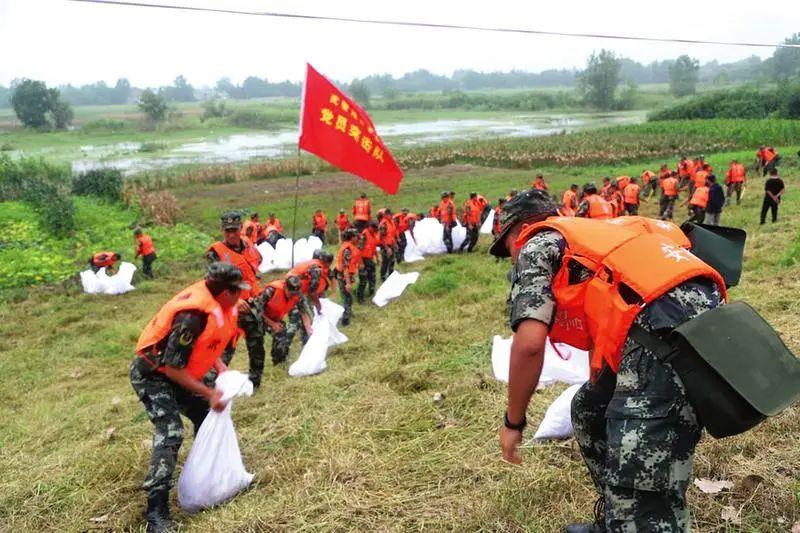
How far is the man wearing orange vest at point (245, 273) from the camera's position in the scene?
5.00m

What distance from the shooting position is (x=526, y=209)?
2.15m

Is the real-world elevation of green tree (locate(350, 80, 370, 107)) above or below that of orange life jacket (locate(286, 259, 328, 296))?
above

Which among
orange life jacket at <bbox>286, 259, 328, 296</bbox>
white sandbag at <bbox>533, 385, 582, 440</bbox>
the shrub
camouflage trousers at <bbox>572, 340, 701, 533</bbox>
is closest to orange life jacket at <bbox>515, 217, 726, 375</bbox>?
camouflage trousers at <bbox>572, 340, 701, 533</bbox>

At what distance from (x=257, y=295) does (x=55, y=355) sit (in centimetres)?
351

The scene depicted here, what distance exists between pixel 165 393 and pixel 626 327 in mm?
2624

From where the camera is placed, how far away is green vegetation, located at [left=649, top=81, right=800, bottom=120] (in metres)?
38.7

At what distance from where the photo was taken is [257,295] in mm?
5980

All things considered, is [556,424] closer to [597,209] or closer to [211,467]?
[211,467]

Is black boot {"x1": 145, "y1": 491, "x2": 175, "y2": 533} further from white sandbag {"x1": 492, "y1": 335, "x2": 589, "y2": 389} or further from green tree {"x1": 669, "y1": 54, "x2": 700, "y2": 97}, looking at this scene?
green tree {"x1": 669, "y1": 54, "x2": 700, "y2": 97}

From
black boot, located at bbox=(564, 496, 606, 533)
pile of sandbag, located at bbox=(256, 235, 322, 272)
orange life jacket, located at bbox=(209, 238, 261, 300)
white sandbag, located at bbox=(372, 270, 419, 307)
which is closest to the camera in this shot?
black boot, located at bbox=(564, 496, 606, 533)

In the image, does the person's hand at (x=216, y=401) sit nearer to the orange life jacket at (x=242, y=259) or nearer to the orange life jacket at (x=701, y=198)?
the orange life jacket at (x=242, y=259)

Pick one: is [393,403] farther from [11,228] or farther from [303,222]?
[11,228]

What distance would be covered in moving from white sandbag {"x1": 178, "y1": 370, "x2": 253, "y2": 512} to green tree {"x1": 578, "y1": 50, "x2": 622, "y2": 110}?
87.5m

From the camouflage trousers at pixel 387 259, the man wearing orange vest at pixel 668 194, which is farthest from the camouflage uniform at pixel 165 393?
the man wearing orange vest at pixel 668 194
